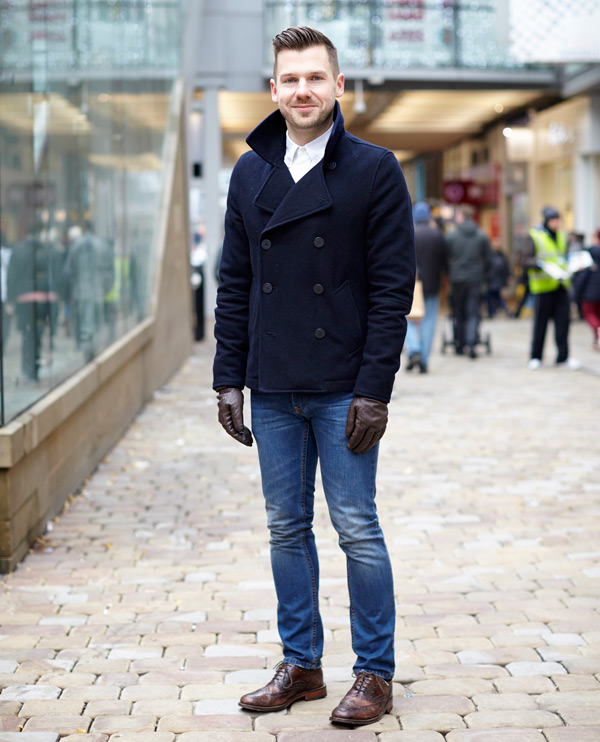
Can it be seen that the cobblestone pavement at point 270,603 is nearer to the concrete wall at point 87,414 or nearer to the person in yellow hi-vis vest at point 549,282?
the concrete wall at point 87,414

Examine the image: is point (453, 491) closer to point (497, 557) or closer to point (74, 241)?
point (497, 557)

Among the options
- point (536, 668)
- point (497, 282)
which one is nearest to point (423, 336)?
point (536, 668)

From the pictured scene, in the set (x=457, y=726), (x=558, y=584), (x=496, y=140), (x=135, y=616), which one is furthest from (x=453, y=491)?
(x=496, y=140)

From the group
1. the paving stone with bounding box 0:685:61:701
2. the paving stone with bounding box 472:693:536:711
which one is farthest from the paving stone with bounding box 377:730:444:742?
the paving stone with bounding box 0:685:61:701

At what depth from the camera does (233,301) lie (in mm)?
3693

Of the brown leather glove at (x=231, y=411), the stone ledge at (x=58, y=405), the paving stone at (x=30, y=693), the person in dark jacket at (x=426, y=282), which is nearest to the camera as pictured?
the brown leather glove at (x=231, y=411)

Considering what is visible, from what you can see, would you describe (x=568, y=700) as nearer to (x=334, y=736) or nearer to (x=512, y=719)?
(x=512, y=719)

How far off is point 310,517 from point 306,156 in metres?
1.14

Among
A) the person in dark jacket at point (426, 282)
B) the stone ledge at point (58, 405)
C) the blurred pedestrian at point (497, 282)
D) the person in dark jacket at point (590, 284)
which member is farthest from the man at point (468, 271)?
the blurred pedestrian at point (497, 282)

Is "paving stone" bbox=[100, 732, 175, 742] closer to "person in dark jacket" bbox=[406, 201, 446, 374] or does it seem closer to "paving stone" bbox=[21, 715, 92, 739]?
"paving stone" bbox=[21, 715, 92, 739]

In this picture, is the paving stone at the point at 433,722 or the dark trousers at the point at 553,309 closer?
the paving stone at the point at 433,722

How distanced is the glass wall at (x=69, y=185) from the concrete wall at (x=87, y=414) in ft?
0.48

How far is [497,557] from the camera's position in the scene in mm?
5648

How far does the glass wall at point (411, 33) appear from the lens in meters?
24.4
